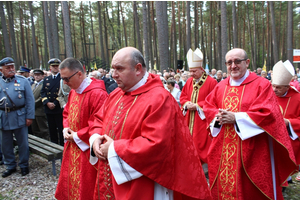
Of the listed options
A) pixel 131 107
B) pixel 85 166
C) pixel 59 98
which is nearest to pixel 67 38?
pixel 59 98

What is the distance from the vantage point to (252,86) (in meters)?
3.25

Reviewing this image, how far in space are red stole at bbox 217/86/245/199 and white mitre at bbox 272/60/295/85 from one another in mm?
755

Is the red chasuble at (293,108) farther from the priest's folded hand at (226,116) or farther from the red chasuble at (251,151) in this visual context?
the priest's folded hand at (226,116)

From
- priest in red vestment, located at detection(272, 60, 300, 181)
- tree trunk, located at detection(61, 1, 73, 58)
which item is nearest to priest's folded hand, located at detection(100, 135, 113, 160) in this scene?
priest in red vestment, located at detection(272, 60, 300, 181)

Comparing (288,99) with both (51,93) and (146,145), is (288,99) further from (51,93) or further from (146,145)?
(51,93)

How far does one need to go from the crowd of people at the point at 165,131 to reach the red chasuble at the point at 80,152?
0.01m

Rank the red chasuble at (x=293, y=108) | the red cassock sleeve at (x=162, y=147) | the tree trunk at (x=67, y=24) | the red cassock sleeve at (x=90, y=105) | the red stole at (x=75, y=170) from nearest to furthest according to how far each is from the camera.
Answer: the red cassock sleeve at (x=162, y=147), the red stole at (x=75, y=170), the red cassock sleeve at (x=90, y=105), the red chasuble at (x=293, y=108), the tree trunk at (x=67, y=24)

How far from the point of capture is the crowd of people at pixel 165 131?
1887mm

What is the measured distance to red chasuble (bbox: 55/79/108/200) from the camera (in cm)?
310

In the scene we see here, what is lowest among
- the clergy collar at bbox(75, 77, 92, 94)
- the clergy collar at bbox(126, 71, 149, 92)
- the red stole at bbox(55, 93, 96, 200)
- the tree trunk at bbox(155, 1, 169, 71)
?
the red stole at bbox(55, 93, 96, 200)

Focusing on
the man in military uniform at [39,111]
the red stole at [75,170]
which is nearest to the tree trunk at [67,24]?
the man in military uniform at [39,111]

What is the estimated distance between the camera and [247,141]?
3.14 meters

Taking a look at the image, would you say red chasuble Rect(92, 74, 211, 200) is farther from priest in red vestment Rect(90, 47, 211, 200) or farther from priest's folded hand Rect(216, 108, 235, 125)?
priest's folded hand Rect(216, 108, 235, 125)

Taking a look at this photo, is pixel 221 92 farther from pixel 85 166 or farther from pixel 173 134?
pixel 85 166
